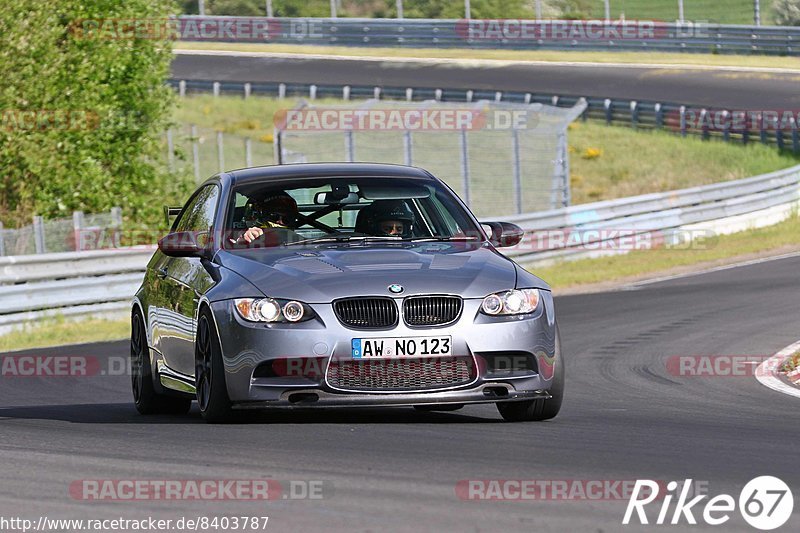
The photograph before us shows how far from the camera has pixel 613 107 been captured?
160 ft

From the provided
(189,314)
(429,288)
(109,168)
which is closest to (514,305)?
(429,288)

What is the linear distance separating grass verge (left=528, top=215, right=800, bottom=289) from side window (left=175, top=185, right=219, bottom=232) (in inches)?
530

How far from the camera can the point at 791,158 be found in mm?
40500

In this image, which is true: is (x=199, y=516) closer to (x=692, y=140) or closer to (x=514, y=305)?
(x=514, y=305)

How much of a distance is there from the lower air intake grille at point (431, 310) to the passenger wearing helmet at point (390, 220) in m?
1.18

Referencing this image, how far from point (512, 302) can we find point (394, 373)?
78 centimetres

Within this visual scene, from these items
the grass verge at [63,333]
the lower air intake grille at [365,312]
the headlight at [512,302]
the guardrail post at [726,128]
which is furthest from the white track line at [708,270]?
the guardrail post at [726,128]

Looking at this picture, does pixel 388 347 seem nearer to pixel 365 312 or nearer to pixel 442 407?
pixel 365 312

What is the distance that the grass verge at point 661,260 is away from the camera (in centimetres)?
2448

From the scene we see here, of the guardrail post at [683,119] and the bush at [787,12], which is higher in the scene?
the bush at [787,12]

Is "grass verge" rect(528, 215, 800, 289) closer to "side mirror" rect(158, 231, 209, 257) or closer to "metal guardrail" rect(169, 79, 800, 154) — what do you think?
"metal guardrail" rect(169, 79, 800, 154)

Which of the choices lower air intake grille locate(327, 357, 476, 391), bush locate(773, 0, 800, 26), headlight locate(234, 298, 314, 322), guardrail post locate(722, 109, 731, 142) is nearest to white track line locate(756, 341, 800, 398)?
lower air intake grille locate(327, 357, 476, 391)

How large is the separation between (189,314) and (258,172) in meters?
1.14

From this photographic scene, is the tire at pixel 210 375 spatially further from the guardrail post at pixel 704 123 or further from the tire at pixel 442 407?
the guardrail post at pixel 704 123
